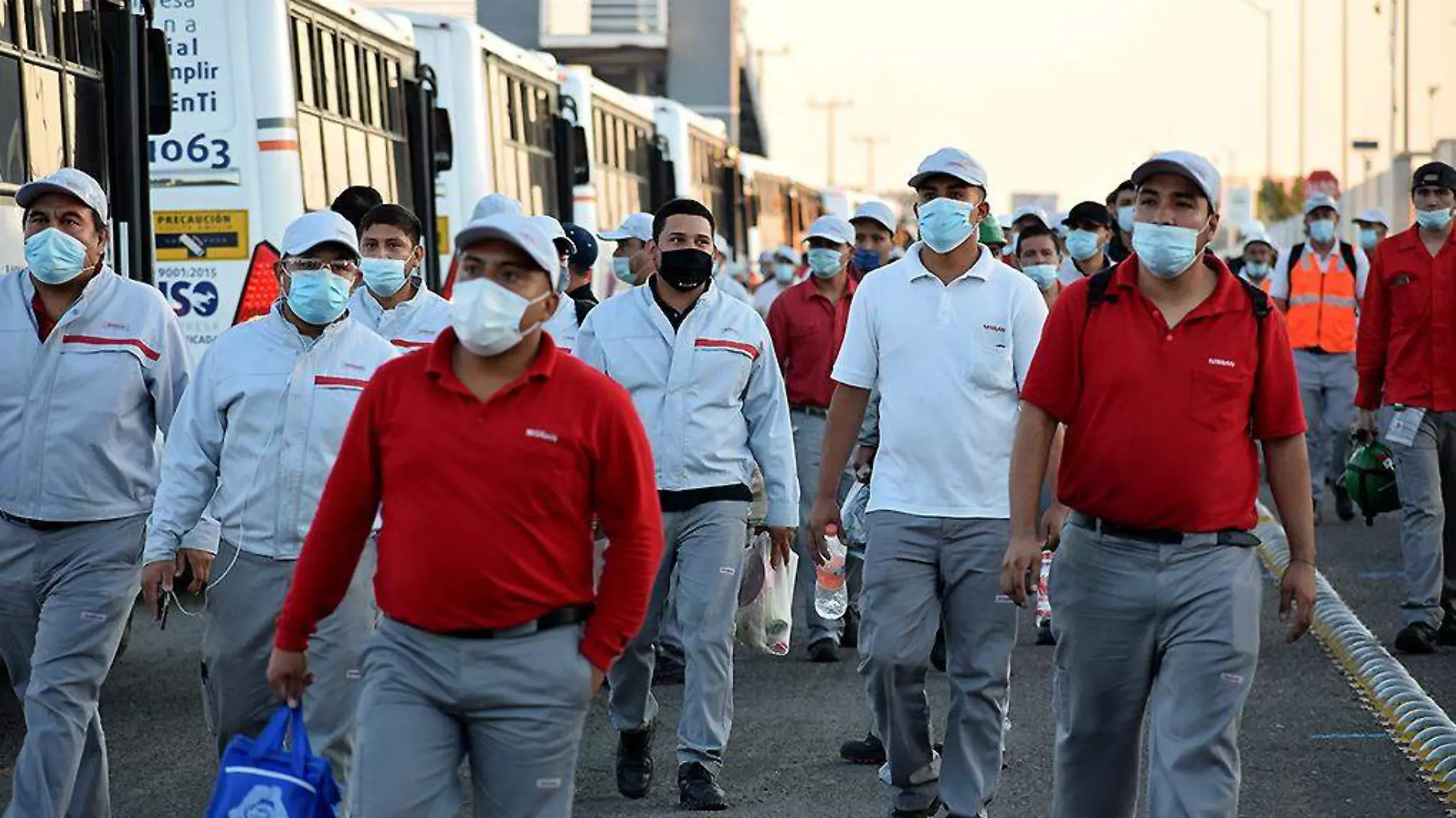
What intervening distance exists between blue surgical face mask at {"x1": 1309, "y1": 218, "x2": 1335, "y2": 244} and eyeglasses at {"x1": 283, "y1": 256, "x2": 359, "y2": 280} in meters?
12.5

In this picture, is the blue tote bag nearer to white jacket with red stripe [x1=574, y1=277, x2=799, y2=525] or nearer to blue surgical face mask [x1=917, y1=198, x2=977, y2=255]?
blue surgical face mask [x1=917, y1=198, x2=977, y2=255]

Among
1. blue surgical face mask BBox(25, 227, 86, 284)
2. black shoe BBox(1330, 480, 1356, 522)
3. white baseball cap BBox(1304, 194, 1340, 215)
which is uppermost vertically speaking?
blue surgical face mask BBox(25, 227, 86, 284)

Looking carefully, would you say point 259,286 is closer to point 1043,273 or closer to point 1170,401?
point 1043,273

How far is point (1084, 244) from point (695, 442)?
4916 mm

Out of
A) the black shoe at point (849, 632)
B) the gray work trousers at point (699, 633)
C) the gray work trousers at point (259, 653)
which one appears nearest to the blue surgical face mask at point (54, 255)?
the gray work trousers at point (259, 653)

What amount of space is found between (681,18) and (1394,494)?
Answer: 52982 millimetres

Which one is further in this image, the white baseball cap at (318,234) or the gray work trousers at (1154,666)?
the white baseball cap at (318,234)

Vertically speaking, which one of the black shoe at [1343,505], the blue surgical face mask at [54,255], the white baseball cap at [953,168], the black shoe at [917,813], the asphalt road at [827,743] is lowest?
the black shoe at [1343,505]

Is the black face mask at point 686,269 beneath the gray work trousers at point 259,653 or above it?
above

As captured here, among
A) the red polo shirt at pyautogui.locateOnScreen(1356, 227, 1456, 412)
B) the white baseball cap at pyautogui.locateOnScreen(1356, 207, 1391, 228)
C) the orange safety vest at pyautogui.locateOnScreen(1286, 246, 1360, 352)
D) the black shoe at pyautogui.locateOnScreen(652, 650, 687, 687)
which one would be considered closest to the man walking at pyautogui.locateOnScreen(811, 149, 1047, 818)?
the black shoe at pyautogui.locateOnScreen(652, 650, 687, 687)

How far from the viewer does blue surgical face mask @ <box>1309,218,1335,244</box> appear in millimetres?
18734

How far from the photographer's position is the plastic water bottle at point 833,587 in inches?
428

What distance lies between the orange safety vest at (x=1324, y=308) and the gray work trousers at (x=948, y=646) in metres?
10.5

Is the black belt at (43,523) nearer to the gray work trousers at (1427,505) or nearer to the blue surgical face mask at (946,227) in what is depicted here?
the blue surgical face mask at (946,227)
